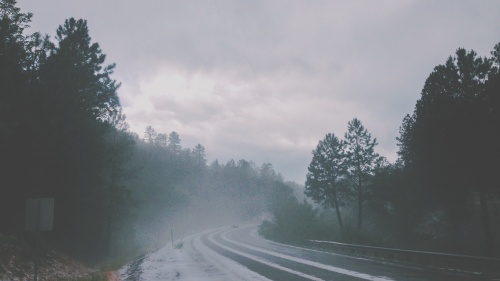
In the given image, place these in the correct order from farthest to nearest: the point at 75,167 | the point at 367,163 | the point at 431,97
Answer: the point at 367,163
the point at 431,97
the point at 75,167

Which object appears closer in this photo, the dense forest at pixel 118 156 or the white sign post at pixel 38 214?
the white sign post at pixel 38 214

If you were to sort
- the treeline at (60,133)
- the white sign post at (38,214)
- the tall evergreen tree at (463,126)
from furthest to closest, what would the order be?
1. the tall evergreen tree at (463,126)
2. the treeline at (60,133)
3. the white sign post at (38,214)

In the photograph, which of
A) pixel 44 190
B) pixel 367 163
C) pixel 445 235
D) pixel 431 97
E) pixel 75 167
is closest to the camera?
pixel 44 190

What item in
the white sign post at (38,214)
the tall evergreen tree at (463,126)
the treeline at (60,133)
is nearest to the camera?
the white sign post at (38,214)

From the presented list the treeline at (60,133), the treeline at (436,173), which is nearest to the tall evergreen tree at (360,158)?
the treeline at (436,173)

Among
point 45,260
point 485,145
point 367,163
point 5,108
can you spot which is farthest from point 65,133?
point 367,163

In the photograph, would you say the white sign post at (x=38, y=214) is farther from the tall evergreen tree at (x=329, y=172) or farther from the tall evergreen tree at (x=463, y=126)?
the tall evergreen tree at (x=329, y=172)

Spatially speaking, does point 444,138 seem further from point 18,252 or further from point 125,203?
point 125,203

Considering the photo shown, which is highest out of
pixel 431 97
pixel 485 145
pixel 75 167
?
pixel 431 97

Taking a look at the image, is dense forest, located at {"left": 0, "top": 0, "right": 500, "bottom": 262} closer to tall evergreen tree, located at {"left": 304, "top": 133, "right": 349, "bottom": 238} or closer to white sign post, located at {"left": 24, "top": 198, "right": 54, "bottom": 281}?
tall evergreen tree, located at {"left": 304, "top": 133, "right": 349, "bottom": 238}

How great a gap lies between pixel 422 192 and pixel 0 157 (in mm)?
32582

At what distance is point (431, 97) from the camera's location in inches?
1012

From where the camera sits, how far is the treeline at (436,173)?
22.3m

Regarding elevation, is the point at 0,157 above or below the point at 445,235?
above
